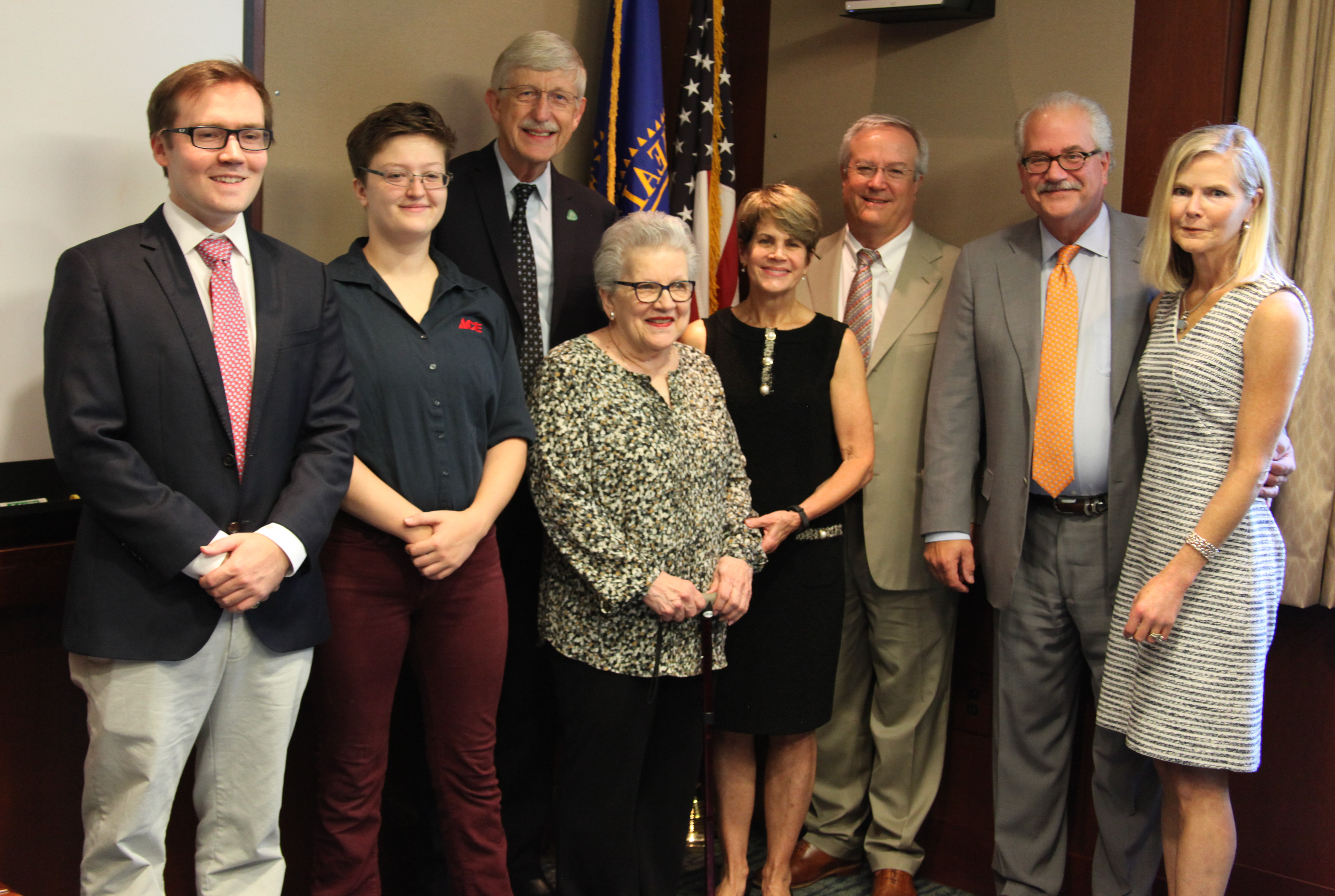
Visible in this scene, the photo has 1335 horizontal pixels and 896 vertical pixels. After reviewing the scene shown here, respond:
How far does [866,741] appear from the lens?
10.3 feet

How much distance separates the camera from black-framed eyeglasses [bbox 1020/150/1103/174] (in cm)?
271

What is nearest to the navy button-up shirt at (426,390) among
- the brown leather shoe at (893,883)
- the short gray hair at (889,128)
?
the short gray hair at (889,128)

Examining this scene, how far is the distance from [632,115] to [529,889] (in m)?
2.22

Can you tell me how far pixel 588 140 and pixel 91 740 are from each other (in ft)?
7.86

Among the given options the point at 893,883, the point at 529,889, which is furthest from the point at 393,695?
the point at 893,883

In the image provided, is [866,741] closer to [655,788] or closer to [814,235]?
[655,788]

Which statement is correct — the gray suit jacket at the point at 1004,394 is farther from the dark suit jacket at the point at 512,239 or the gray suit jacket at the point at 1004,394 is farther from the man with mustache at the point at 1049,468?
the dark suit jacket at the point at 512,239

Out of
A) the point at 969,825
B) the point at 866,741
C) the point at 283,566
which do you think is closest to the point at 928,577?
the point at 866,741

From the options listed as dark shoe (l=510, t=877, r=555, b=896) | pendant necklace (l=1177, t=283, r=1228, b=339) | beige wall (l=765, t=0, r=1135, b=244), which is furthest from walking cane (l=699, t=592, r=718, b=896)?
beige wall (l=765, t=0, r=1135, b=244)

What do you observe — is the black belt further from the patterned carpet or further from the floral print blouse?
the patterned carpet

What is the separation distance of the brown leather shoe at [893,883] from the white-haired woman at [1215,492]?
79 centimetres

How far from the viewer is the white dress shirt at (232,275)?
1983 millimetres

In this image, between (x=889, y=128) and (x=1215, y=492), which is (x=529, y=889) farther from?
(x=889, y=128)

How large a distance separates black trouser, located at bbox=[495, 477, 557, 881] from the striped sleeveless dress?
54.1 inches
